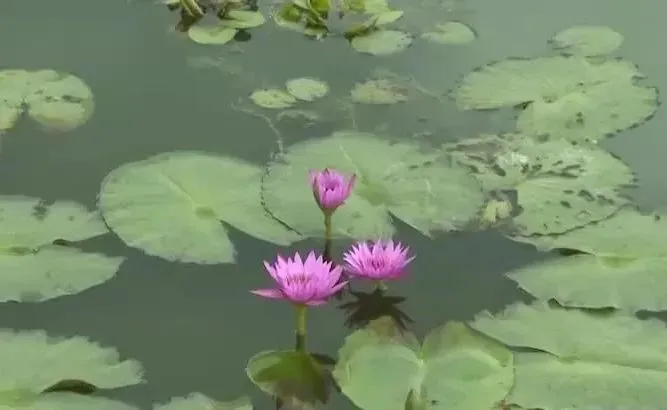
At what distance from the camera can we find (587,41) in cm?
198

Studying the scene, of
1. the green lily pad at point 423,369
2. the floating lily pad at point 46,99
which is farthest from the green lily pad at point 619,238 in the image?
the floating lily pad at point 46,99

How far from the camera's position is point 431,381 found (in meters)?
1.27

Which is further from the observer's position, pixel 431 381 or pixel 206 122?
pixel 206 122

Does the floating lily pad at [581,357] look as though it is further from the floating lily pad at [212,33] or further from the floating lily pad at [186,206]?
the floating lily pad at [212,33]

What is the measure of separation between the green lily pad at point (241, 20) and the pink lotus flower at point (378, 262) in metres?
0.77

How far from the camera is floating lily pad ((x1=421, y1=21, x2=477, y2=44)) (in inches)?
78.5

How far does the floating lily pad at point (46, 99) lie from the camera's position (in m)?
1.77

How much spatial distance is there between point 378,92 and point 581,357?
69 centimetres

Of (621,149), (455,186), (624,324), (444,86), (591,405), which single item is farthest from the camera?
(444,86)

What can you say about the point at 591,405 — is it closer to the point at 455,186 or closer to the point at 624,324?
the point at 624,324

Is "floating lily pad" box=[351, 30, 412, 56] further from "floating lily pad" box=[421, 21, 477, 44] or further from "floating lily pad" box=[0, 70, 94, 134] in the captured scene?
"floating lily pad" box=[0, 70, 94, 134]

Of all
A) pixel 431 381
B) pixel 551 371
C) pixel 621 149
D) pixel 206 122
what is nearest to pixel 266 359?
pixel 431 381

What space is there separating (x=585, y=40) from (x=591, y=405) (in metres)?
0.92

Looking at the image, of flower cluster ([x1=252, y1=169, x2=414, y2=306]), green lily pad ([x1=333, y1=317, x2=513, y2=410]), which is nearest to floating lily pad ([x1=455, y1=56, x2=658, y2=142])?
flower cluster ([x1=252, y1=169, x2=414, y2=306])
